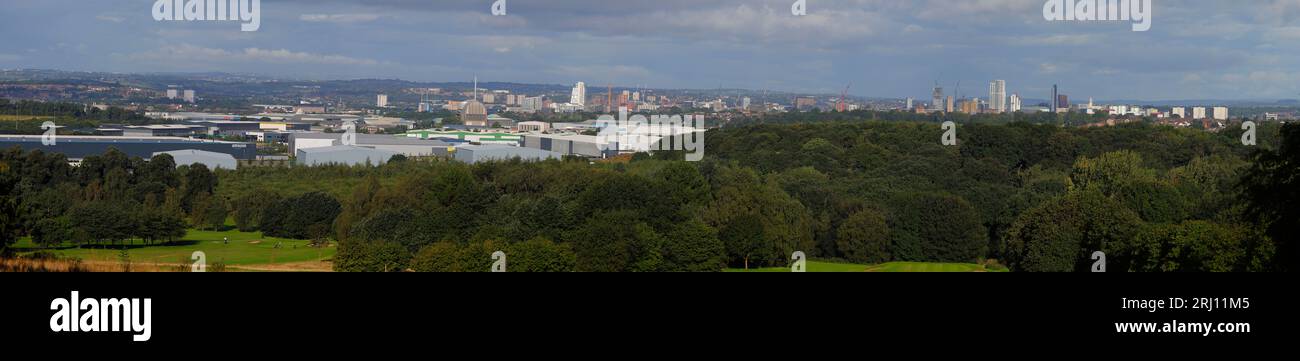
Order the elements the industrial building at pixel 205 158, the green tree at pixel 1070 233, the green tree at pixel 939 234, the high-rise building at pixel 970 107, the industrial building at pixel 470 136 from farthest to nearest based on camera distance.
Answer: the high-rise building at pixel 970 107 → the industrial building at pixel 470 136 → the industrial building at pixel 205 158 → the green tree at pixel 939 234 → the green tree at pixel 1070 233

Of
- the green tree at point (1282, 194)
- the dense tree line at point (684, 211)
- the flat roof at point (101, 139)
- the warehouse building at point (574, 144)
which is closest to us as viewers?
the green tree at point (1282, 194)

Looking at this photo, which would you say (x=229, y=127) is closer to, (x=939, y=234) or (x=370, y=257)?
(x=939, y=234)

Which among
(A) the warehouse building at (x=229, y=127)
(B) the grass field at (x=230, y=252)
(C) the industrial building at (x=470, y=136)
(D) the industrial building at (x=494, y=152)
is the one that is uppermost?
(A) the warehouse building at (x=229, y=127)

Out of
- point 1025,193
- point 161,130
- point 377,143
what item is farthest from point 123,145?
point 1025,193

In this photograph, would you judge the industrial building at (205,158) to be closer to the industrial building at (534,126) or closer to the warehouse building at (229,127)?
the warehouse building at (229,127)

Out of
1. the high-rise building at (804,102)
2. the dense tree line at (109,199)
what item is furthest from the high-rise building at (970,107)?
the dense tree line at (109,199)
